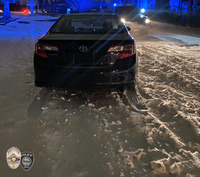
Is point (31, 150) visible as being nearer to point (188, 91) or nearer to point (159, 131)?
point (159, 131)

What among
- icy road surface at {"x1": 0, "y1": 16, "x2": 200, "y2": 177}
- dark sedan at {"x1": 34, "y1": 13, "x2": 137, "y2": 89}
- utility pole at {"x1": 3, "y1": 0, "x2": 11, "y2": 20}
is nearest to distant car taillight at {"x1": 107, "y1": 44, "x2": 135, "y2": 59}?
dark sedan at {"x1": 34, "y1": 13, "x2": 137, "y2": 89}

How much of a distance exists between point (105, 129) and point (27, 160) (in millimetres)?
1132

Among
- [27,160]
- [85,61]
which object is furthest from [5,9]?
[27,160]

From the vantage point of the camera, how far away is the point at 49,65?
12.8ft

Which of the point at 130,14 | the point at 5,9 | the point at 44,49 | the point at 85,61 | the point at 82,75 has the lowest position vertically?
the point at 82,75

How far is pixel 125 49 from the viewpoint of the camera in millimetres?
3877

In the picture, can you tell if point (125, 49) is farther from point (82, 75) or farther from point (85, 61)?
point (82, 75)

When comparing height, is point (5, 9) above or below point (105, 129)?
above

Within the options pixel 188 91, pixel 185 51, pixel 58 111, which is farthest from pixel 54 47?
pixel 185 51

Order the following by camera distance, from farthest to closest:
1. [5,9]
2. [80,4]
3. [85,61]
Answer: [80,4]
[5,9]
[85,61]

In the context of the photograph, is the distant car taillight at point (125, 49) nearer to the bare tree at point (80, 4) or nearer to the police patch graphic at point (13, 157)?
the police patch graphic at point (13, 157)

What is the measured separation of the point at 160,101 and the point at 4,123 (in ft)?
8.82

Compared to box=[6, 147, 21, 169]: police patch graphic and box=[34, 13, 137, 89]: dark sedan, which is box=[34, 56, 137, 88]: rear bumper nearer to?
box=[34, 13, 137, 89]: dark sedan

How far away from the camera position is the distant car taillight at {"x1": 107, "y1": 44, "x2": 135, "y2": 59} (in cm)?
379
